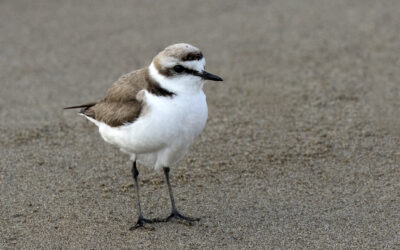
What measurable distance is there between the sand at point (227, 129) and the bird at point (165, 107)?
68cm

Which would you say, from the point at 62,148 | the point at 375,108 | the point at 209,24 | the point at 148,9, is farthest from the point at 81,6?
the point at 375,108

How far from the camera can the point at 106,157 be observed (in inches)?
223

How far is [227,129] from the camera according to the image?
614 cm

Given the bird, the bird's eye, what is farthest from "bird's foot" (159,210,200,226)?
the bird's eye

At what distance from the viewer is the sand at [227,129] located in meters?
4.57

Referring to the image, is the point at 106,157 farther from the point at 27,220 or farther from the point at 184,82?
the point at 184,82

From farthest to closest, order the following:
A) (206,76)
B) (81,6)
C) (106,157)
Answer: (81,6)
(106,157)
(206,76)

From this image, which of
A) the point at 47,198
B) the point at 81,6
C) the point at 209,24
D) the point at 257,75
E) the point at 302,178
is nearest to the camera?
the point at 47,198

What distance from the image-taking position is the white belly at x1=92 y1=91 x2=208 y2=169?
13.7 feet

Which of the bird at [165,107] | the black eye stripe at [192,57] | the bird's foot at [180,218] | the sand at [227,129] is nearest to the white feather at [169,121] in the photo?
the bird at [165,107]

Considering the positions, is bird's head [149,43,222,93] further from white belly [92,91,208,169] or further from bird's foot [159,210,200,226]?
bird's foot [159,210,200,226]

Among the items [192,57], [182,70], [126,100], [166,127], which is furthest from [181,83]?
[126,100]

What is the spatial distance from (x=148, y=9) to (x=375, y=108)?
411 cm

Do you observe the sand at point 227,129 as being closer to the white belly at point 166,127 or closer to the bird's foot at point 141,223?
the bird's foot at point 141,223
